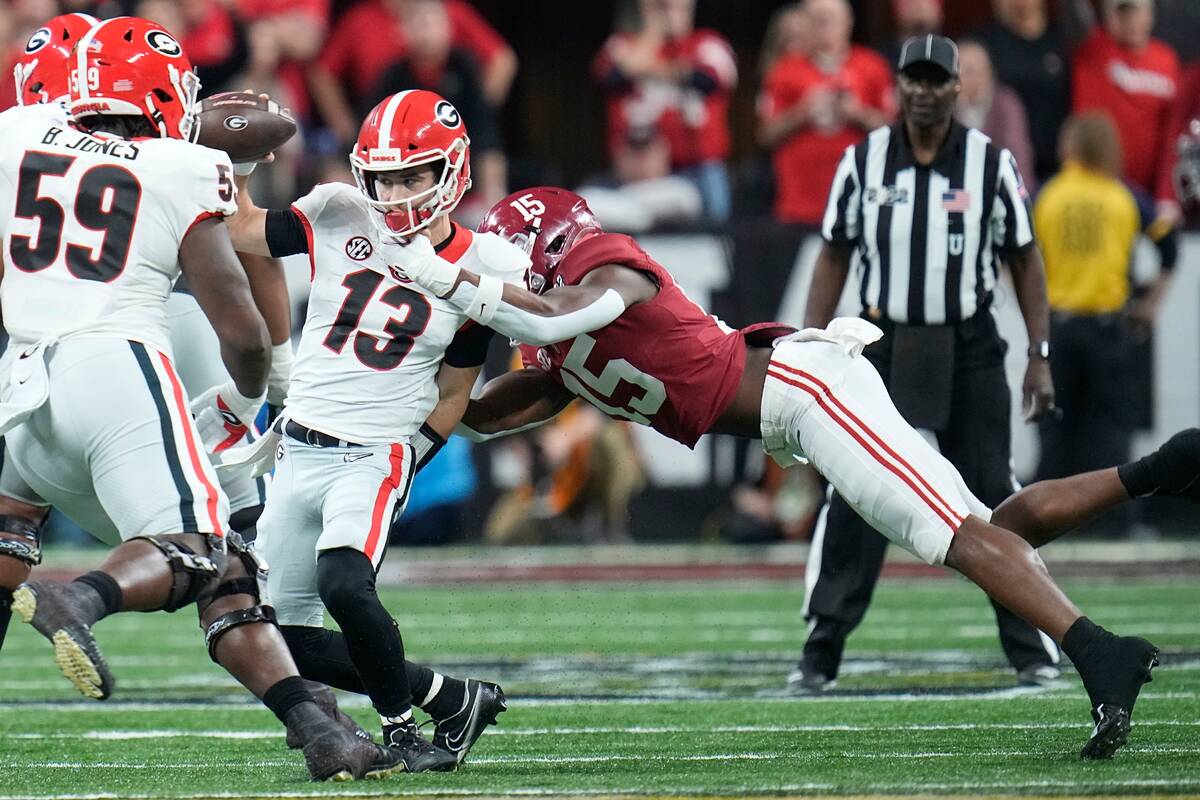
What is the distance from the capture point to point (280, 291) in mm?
4672

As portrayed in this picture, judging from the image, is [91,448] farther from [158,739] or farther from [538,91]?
[538,91]

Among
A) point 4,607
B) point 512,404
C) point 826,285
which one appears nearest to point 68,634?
point 4,607

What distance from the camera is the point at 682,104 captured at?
1033cm

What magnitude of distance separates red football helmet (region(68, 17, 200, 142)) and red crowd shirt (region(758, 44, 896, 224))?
5889mm

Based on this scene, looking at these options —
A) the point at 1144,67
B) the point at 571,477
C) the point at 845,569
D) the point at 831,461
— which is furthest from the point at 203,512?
the point at 1144,67

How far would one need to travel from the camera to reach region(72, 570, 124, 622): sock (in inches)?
145

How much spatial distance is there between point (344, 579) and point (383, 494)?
254 millimetres

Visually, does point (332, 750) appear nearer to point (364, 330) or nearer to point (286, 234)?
point (364, 330)

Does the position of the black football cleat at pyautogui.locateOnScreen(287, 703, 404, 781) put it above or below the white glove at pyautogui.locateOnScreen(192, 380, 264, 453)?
below

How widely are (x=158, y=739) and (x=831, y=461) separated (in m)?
1.81

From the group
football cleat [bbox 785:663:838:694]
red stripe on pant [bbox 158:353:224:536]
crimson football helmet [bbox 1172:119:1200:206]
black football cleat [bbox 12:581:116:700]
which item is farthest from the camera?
crimson football helmet [bbox 1172:119:1200:206]

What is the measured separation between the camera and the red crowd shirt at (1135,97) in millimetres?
9977

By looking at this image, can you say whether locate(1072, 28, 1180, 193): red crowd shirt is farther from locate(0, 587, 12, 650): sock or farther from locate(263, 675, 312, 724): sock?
locate(0, 587, 12, 650): sock

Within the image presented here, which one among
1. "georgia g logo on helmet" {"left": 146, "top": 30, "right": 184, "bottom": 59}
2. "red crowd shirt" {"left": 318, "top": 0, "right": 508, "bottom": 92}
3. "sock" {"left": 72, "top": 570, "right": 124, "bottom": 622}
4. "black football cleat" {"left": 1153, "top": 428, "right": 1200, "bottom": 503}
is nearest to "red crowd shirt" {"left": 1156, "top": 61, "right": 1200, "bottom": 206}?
"red crowd shirt" {"left": 318, "top": 0, "right": 508, "bottom": 92}
